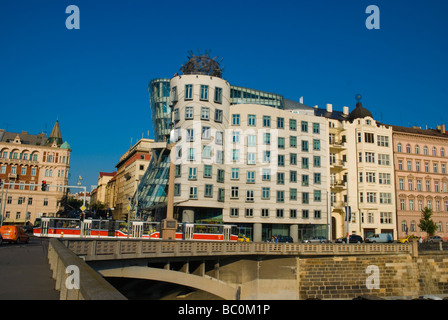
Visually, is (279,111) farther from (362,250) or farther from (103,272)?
(103,272)

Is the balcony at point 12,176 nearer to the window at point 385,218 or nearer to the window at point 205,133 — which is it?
the window at point 205,133

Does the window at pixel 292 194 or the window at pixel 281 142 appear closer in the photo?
the window at pixel 292 194

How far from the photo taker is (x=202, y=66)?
189 feet

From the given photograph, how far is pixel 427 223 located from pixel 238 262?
130ft

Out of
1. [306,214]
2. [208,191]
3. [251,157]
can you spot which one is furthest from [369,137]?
[208,191]

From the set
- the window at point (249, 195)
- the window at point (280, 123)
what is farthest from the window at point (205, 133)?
the window at point (280, 123)

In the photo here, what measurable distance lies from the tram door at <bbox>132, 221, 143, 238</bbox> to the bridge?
20.0 ft

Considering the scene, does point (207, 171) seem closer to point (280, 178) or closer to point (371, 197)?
point (280, 178)

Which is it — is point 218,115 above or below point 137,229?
above

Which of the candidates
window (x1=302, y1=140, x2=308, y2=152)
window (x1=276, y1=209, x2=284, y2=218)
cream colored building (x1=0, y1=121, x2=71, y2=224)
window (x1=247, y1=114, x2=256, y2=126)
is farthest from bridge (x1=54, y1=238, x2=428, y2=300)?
cream colored building (x1=0, y1=121, x2=71, y2=224)

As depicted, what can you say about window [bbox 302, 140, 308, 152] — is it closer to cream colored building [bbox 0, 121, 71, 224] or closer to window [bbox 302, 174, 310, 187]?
window [bbox 302, 174, 310, 187]

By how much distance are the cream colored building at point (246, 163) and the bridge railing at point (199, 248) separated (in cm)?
1934

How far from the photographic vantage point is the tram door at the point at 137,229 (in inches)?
1533

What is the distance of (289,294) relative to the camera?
34.2 meters
